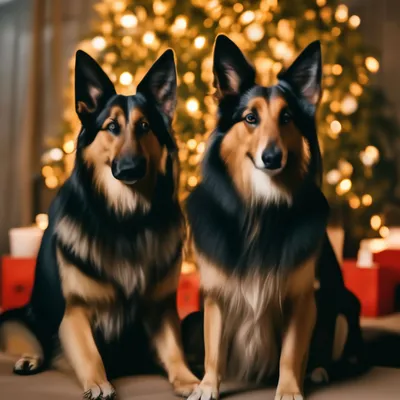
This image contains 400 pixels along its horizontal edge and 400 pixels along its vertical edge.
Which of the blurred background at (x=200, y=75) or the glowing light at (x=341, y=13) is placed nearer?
the blurred background at (x=200, y=75)

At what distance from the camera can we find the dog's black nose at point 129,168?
67.5 inches

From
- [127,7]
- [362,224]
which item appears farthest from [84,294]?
[362,224]

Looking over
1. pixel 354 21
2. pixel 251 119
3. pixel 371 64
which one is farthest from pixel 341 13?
pixel 251 119

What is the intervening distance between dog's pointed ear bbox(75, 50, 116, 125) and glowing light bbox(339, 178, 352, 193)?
211cm

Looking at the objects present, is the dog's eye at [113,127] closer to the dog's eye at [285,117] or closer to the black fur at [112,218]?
the black fur at [112,218]

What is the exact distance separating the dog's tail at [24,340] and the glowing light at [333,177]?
2091 mm

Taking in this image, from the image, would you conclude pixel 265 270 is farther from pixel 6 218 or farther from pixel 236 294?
pixel 6 218

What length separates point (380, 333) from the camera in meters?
2.63

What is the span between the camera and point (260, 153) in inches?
63.8

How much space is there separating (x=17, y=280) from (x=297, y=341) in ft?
5.99

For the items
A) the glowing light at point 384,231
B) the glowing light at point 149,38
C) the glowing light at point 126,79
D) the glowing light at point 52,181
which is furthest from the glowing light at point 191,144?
the glowing light at point 384,231

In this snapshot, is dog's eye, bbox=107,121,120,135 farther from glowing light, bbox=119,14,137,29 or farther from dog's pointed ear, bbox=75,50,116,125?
glowing light, bbox=119,14,137,29

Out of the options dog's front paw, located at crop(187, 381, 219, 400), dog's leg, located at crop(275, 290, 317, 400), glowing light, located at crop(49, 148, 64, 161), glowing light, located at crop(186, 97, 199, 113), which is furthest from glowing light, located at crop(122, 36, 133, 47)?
dog's front paw, located at crop(187, 381, 219, 400)

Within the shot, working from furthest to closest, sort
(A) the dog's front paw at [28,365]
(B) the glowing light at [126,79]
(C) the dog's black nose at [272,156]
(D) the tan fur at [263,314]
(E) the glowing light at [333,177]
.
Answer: (E) the glowing light at [333,177], (B) the glowing light at [126,79], (A) the dog's front paw at [28,365], (D) the tan fur at [263,314], (C) the dog's black nose at [272,156]
